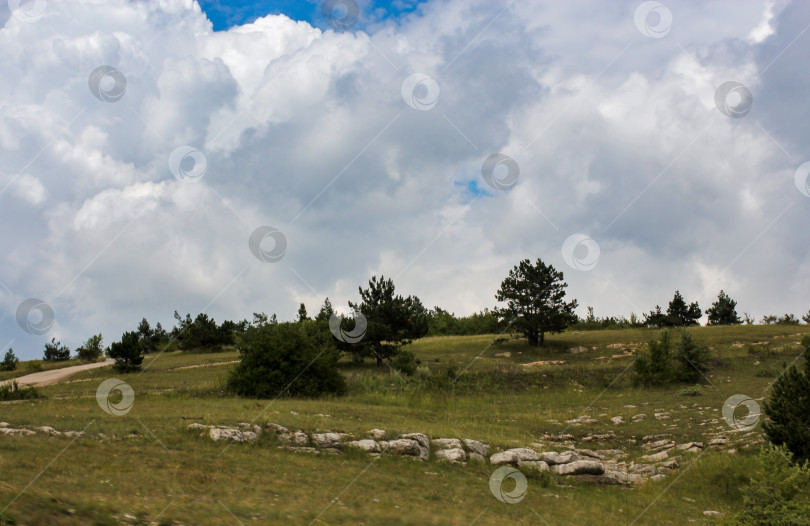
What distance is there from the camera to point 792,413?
15492mm

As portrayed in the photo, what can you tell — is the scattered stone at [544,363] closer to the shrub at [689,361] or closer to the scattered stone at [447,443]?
the shrub at [689,361]

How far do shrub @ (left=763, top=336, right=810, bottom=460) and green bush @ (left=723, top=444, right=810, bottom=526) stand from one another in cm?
263

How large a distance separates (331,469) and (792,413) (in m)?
12.9

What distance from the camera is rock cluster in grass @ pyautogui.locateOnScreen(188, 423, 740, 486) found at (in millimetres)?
16297

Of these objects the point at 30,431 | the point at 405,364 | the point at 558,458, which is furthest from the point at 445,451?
the point at 405,364

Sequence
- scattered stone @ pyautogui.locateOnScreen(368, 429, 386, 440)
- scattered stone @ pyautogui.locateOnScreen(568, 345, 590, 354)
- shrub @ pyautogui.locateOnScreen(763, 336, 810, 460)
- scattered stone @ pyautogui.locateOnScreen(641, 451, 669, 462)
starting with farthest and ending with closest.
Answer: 1. scattered stone @ pyautogui.locateOnScreen(568, 345, 590, 354)
2. scattered stone @ pyautogui.locateOnScreen(641, 451, 669, 462)
3. scattered stone @ pyautogui.locateOnScreen(368, 429, 386, 440)
4. shrub @ pyautogui.locateOnScreen(763, 336, 810, 460)

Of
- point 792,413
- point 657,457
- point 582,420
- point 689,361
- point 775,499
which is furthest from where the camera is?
point 689,361

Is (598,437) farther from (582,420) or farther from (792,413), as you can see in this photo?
(792,413)

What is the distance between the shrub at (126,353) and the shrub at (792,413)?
150 feet

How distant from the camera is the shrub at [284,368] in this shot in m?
30.6

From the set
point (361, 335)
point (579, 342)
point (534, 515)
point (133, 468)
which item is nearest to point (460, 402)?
point (361, 335)

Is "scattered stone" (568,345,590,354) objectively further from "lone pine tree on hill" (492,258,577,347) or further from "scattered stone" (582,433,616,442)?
"scattered stone" (582,433,616,442)

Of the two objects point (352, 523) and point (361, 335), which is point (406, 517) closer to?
point (352, 523)

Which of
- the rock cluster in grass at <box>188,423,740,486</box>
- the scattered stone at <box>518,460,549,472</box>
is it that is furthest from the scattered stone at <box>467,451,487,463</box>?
the scattered stone at <box>518,460,549,472</box>
